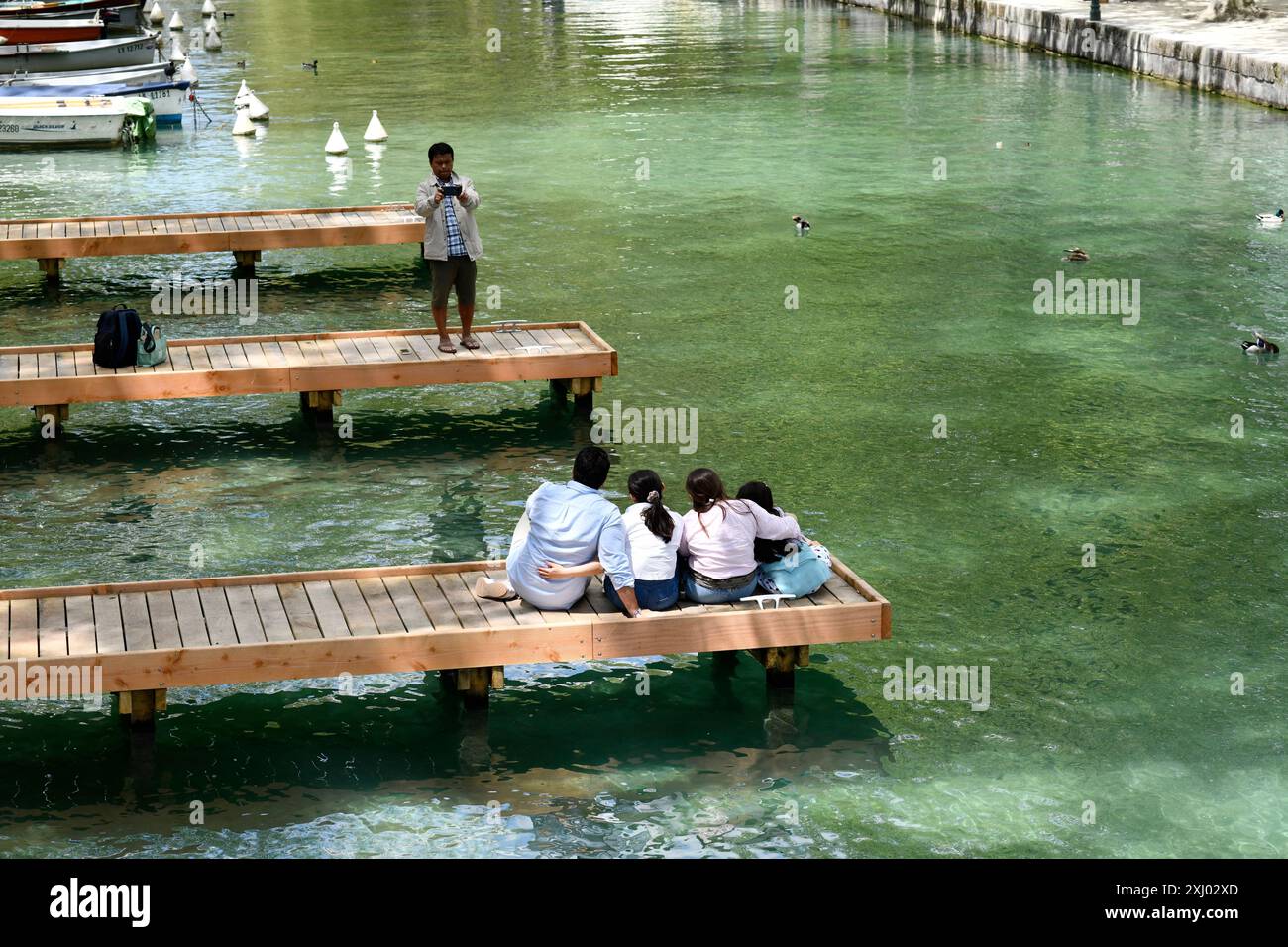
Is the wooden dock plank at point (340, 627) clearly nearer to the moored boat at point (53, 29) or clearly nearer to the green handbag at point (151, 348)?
the green handbag at point (151, 348)

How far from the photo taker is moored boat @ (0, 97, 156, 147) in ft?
77.9

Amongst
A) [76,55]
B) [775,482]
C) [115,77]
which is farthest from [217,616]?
[76,55]

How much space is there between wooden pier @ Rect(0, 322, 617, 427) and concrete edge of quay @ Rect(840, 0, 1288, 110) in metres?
17.1

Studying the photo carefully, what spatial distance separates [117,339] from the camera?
11.7m

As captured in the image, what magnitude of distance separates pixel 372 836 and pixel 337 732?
0.95m

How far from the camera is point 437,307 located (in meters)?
12.3

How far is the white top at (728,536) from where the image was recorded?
7770mm

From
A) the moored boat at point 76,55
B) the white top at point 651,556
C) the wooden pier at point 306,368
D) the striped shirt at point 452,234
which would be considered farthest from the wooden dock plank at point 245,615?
the moored boat at point 76,55

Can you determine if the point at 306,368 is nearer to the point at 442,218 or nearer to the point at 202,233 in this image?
the point at 442,218

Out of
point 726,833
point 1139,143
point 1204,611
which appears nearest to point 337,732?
point 726,833

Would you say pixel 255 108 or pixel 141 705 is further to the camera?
pixel 255 108

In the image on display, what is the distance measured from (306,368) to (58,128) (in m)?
14.3

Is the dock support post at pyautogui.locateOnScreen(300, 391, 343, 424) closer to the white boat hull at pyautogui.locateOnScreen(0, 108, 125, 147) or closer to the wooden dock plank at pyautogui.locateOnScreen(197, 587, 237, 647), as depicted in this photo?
the wooden dock plank at pyautogui.locateOnScreen(197, 587, 237, 647)

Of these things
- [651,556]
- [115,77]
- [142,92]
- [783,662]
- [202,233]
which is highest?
[115,77]
